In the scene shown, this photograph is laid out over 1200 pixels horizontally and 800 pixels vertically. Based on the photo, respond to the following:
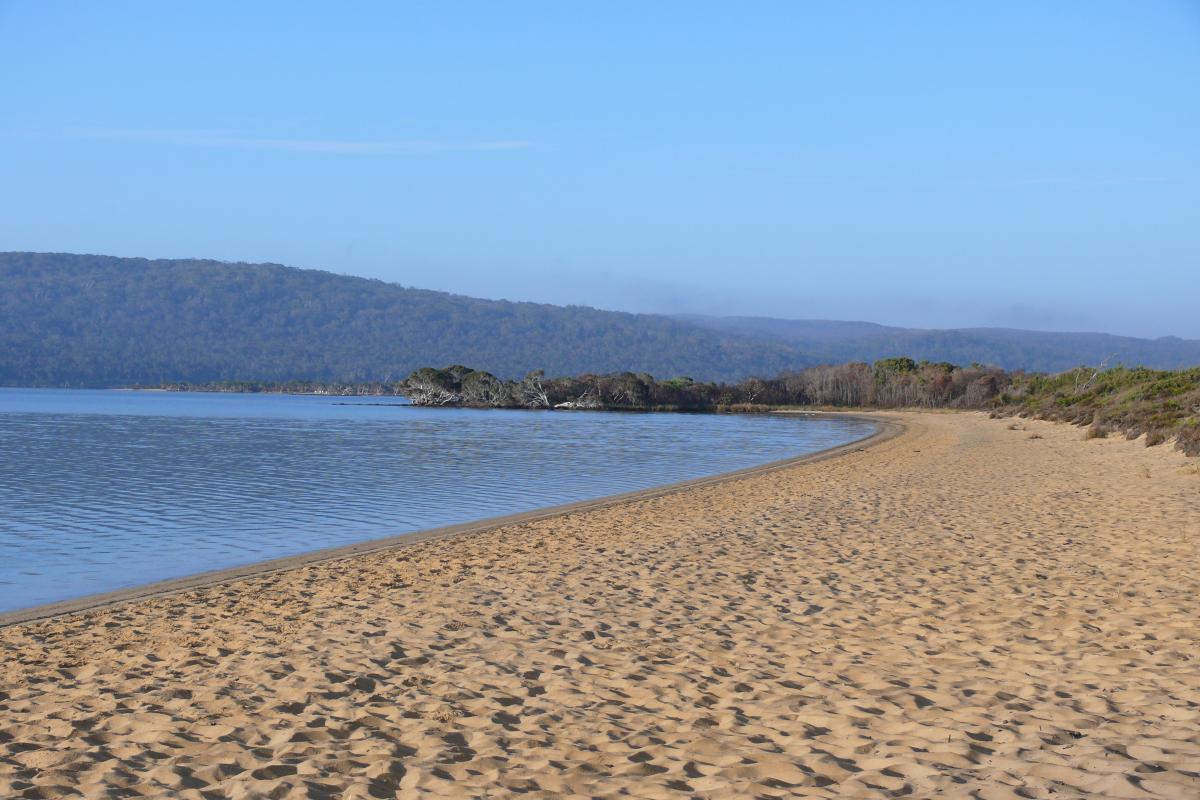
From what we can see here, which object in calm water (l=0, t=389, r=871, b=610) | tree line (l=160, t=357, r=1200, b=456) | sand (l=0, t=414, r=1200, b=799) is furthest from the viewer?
tree line (l=160, t=357, r=1200, b=456)

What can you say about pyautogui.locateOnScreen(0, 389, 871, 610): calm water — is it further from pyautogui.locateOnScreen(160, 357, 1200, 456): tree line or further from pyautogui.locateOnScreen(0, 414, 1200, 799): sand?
pyautogui.locateOnScreen(160, 357, 1200, 456): tree line

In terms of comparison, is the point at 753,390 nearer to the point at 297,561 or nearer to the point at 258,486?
the point at 258,486

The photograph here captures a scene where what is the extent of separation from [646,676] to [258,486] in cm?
1959

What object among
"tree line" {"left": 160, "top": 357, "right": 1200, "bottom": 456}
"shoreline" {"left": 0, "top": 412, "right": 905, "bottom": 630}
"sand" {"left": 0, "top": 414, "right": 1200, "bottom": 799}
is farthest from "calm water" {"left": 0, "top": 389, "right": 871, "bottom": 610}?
"tree line" {"left": 160, "top": 357, "right": 1200, "bottom": 456}

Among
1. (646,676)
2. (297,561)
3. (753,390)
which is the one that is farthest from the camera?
(753,390)

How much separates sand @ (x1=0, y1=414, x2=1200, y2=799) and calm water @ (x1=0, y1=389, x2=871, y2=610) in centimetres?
335

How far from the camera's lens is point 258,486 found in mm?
24734

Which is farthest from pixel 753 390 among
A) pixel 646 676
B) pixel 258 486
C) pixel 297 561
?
pixel 646 676

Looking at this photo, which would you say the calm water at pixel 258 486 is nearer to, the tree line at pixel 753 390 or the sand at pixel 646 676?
the sand at pixel 646 676

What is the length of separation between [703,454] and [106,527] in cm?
2447

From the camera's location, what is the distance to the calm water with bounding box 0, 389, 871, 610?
14.4 metres

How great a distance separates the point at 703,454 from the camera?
38406 millimetres

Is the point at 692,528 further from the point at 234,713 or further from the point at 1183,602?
the point at 234,713

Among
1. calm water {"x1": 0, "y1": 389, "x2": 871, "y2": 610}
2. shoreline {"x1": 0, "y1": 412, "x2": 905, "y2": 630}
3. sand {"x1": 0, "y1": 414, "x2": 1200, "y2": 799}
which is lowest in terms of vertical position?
calm water {"x1": 0, "y1": 389, "x2": 871, "y2": 610}
